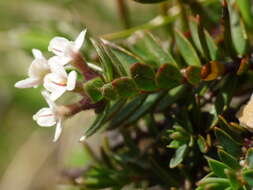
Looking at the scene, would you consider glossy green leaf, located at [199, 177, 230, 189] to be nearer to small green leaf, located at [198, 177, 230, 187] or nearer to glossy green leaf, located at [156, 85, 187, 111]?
small green leaf, located at [198, 177, 230, 187]

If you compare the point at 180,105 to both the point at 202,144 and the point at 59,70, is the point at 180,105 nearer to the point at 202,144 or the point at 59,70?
the point at 202,144

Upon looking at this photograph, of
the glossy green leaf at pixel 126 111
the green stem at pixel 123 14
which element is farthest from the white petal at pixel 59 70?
the green stem at pixel 123 14

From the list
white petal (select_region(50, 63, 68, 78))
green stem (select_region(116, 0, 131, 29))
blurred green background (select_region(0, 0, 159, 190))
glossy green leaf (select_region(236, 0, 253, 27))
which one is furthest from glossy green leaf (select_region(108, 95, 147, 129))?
blurred green background (select_region(0, 0, 159, 190))

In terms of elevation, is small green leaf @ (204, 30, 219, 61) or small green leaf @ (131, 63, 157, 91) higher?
small green leaf @ (131, 63, 157, 91)

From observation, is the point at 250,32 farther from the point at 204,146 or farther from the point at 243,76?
the point at 204,146

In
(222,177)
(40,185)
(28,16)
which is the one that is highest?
(28,16)

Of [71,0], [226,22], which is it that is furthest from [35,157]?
[226,22]

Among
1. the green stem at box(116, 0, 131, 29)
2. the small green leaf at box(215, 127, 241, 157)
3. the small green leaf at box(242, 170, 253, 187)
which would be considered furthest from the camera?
Result: the green stem at box(116, 0, 131, 29)

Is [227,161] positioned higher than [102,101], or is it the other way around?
[102,101]
